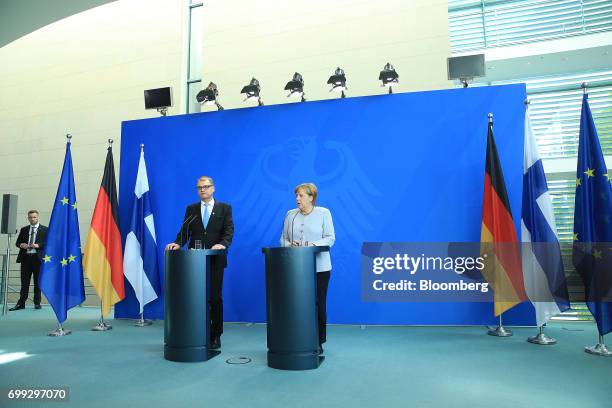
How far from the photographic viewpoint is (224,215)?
3.72 m

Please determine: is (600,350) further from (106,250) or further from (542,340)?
(106,250)

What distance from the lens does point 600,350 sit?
3.26 metres

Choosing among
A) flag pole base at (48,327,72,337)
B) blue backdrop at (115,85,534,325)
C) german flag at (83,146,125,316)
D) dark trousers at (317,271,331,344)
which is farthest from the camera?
german flag at (83,146,125,316)

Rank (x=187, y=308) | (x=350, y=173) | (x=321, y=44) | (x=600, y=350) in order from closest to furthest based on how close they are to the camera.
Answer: (x=187, y=308) → (x=600, y=350) → (x=350, y=173) → (x=321, y=44)

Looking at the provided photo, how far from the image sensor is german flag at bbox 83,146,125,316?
465 centimetres

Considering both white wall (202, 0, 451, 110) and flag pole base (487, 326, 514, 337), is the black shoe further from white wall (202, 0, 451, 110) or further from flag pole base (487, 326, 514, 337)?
white wall (202, 0, 451, 110)

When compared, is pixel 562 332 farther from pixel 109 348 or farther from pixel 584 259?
pixel 109 348

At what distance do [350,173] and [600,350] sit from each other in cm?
272

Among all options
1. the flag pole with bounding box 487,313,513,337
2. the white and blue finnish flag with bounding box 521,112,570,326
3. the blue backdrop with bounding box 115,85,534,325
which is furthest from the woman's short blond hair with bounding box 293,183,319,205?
the flag pole with bounding box 487,313,513,337

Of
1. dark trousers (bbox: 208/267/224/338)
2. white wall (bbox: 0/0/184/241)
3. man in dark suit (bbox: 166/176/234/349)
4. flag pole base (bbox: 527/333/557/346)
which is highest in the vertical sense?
white wall (bbox: 0/0/184/241)

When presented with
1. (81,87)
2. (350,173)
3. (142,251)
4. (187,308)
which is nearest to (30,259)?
(142,251)

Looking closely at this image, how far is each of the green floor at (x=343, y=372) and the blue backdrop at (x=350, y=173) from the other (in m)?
0.73

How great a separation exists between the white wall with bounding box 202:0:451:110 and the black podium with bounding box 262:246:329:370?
413 cm

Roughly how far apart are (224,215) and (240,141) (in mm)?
1571
